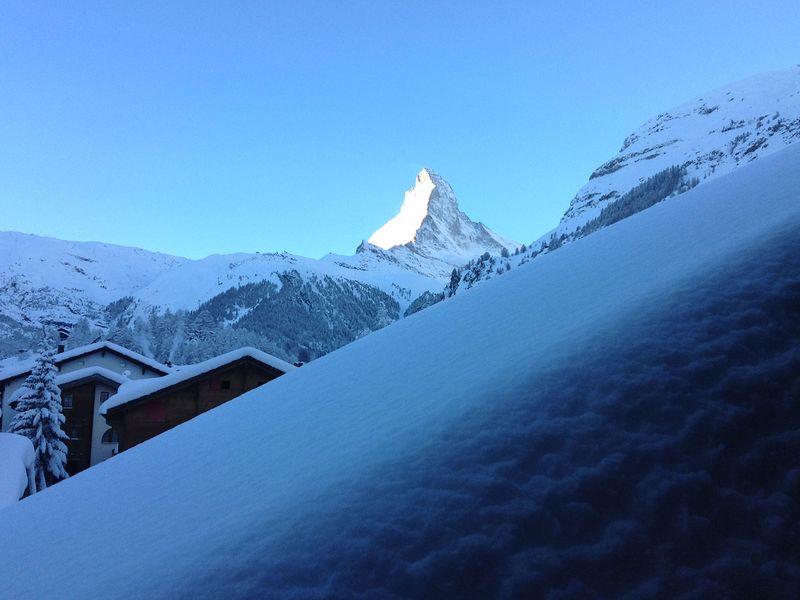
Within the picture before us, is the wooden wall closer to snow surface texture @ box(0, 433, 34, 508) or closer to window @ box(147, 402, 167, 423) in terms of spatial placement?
window @ box(147, 402, 167, 423)

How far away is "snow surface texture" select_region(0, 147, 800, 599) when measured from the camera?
1.16 m

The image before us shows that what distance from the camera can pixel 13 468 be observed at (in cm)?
1334

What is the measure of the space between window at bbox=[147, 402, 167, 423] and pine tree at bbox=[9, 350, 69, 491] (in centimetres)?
1024

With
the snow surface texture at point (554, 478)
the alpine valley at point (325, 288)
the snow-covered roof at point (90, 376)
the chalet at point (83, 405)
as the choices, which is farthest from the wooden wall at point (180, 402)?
the alpine valley at point (325, 288)

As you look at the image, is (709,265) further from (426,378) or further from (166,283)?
(166,283)

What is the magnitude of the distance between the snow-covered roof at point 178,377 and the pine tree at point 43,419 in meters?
9.09

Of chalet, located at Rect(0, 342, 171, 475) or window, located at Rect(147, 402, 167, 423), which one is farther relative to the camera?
chalet, located at Rect(0, 342, 171, 475)

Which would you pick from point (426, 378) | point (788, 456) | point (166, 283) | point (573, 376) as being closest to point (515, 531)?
point (573, 376)

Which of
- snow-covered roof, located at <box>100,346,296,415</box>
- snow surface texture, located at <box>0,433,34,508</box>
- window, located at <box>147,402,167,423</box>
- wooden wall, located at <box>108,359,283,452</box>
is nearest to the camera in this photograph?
snow surface texture, located at <box>0,433,34,508</box>

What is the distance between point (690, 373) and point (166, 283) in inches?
8375

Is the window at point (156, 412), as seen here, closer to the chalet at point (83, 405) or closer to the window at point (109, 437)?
the chalet at point (83, 405)

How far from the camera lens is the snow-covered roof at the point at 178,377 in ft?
51.6

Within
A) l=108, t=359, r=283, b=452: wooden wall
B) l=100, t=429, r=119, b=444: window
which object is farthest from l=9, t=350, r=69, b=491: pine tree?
l=108, t=359, r=283, b=452: wooden wall

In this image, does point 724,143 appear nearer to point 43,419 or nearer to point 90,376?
point 90,376
